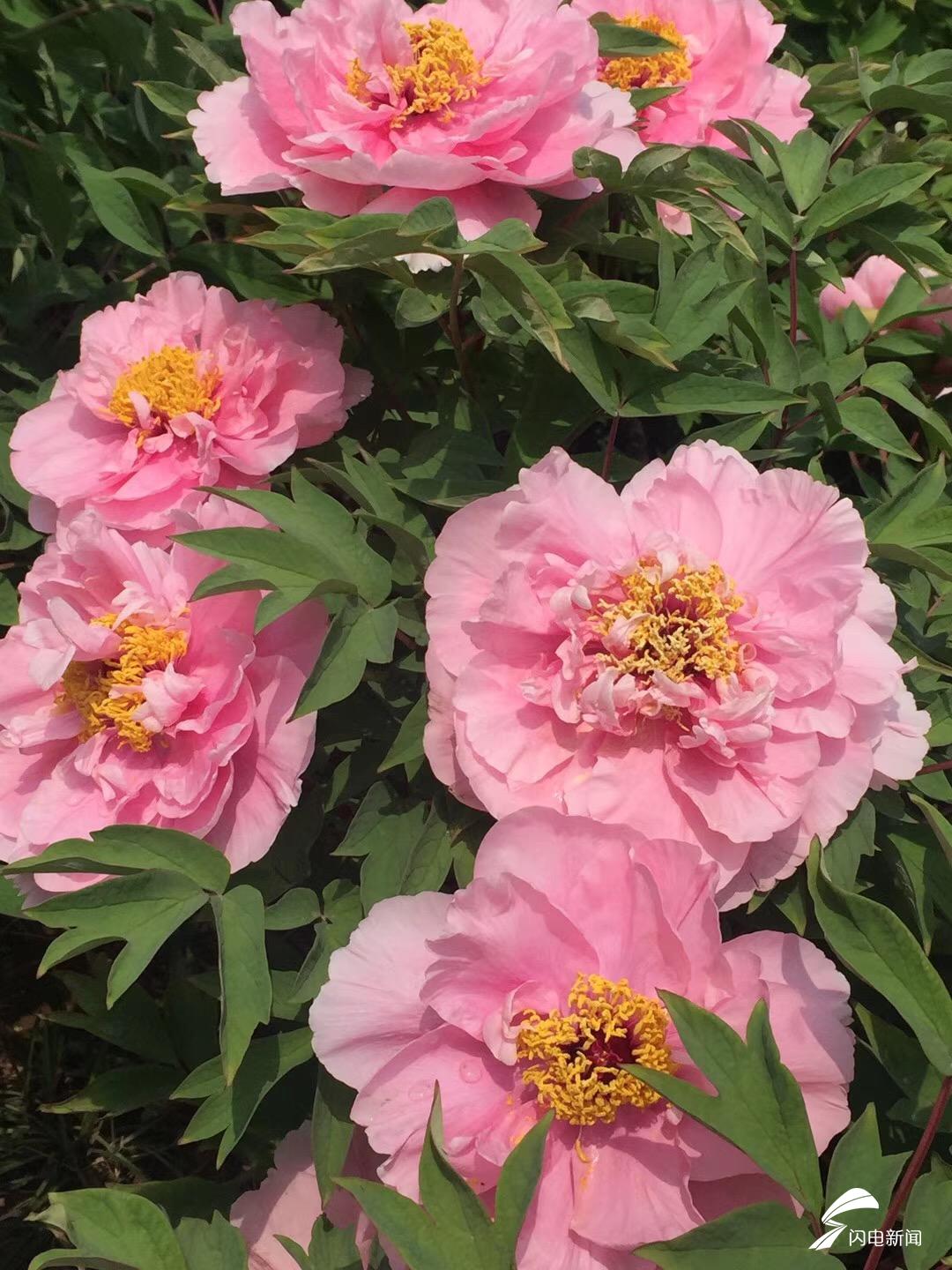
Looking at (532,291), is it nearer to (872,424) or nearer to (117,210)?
(872,424)

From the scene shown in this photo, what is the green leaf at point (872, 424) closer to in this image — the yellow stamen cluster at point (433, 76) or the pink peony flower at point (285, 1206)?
the yellow stamen cluster at point (433, 76)

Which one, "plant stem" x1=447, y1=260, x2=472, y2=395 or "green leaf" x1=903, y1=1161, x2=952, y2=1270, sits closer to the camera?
"green leaf" x1=903, y1=1161, x2=952, y2=1270

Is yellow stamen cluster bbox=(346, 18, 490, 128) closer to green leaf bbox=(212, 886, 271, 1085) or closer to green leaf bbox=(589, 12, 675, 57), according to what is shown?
green leaf bbox=(589, 12, 675, 57)

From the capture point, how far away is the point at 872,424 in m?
0.99

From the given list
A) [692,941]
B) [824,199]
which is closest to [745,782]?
[692,941]

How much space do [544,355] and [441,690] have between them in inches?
14.6

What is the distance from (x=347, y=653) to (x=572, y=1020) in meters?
0.28

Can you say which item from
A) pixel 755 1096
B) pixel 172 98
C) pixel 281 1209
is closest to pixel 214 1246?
pixel 281 1209

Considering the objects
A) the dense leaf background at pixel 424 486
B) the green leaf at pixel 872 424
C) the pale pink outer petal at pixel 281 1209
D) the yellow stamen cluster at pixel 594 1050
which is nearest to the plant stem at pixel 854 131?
the dense leaf background at pixel 424 486


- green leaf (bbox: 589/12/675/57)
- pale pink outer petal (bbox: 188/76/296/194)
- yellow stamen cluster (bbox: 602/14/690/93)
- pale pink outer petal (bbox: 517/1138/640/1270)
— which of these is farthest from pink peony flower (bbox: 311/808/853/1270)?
yellow stamen cluster (bbox: 602/14/690/93)

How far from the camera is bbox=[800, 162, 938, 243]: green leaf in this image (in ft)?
3.18

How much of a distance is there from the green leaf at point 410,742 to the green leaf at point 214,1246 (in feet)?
1.12

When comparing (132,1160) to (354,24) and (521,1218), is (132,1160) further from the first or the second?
(354,24)

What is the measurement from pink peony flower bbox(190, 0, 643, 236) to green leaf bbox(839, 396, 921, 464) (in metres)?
A: 0.30
